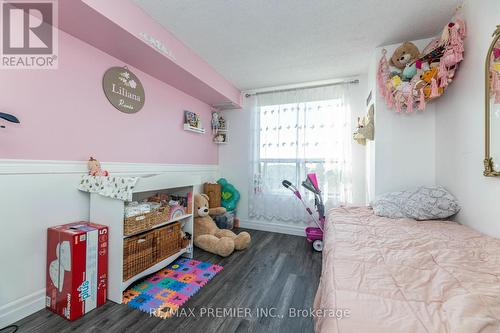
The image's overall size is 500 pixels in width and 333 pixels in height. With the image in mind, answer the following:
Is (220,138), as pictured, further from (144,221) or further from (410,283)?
(410,283)

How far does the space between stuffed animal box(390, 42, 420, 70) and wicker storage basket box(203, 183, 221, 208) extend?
272 cm

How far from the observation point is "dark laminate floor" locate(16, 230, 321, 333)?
136cm

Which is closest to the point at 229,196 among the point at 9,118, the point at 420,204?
the point at 420,204

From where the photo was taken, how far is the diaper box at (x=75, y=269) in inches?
55.1

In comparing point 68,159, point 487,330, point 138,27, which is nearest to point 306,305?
point 487,330

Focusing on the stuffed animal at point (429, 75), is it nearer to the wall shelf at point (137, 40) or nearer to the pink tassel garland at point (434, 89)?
the pink tassel garland at point (434, 89)

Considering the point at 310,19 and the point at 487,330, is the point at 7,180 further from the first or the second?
the point at 310,19

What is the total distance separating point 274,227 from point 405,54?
2691 mm

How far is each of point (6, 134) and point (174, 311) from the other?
1638 mm

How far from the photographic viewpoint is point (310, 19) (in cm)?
180

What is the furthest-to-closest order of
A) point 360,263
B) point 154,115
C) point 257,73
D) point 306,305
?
1. point 257,73
2. point 154,115
3. point 306,305
4. point 360,263

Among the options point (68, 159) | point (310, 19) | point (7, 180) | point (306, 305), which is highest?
point (310, 19)

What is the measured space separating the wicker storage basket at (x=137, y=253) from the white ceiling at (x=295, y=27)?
194 centimetres

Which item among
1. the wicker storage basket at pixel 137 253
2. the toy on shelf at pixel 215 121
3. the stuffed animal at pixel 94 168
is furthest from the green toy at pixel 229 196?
the stuffed animal at pixel 94 168
